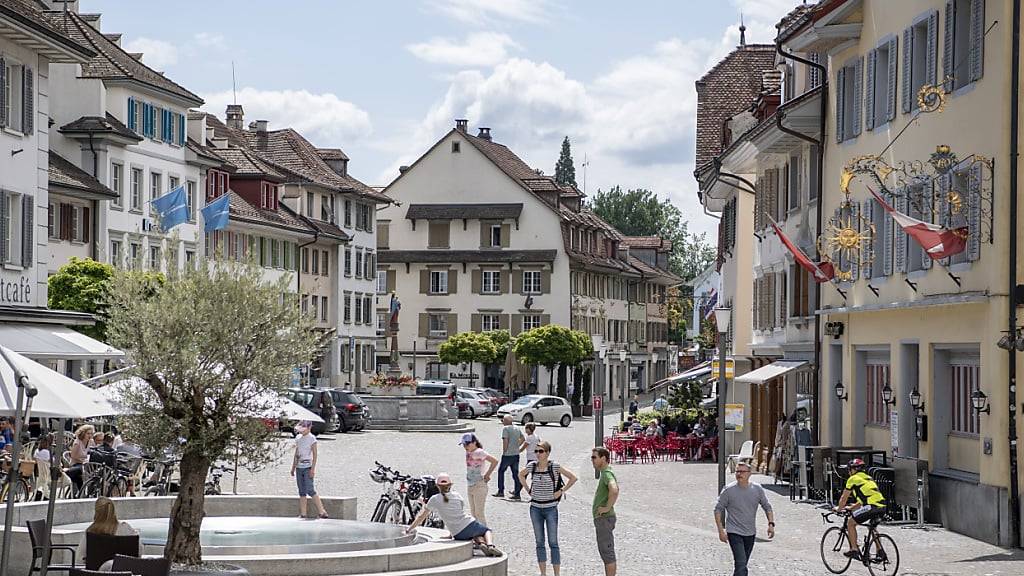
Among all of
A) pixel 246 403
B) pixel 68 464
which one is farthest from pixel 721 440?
pixel 246 403

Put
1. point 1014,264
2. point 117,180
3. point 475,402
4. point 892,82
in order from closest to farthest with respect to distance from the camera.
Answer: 1. point 1014,264
2. point 892,82
3. point 117,180
4. point 475,402

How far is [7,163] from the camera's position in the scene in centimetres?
3109

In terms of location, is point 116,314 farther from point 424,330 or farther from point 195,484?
point 424,330

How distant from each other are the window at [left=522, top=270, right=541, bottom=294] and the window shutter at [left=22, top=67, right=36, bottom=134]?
6619 cm

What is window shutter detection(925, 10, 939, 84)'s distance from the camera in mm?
27031

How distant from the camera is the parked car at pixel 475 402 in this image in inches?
2972

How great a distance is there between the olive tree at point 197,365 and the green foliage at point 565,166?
13927 cm

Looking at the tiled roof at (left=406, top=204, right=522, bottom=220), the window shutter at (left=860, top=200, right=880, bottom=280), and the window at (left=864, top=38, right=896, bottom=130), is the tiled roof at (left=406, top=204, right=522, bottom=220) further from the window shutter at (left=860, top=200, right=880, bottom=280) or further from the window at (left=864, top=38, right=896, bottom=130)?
the window at (left=864, top=38, right=896, bottom=130)

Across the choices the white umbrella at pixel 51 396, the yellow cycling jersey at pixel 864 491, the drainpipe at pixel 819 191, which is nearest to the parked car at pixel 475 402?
the drainpipe at pixel 819 191

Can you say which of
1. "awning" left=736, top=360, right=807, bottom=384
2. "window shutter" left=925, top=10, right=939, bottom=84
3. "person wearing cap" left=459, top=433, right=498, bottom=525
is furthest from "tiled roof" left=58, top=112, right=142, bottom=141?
"window shutter" left=925, top=10, right=939, bottom=84

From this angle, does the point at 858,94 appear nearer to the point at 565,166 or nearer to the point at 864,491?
the point at 864,491

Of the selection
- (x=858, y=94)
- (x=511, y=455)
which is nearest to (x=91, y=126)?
(x=511, y=455)

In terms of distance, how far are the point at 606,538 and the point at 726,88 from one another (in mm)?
38668

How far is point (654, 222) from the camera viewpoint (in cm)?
15638
